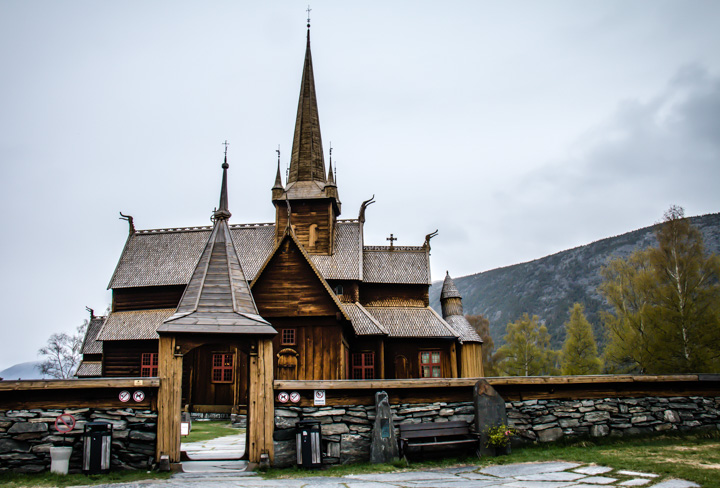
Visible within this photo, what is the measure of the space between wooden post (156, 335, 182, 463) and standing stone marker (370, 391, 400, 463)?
4.17 meters

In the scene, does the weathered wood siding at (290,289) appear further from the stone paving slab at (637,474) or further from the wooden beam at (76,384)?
the stone paving slab at (637,474)

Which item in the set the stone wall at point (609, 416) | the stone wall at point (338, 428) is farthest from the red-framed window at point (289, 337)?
the stone wall at point (609, 416)

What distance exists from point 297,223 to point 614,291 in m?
25.1

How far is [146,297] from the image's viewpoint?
32.1m

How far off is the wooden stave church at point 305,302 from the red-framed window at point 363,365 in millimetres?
50

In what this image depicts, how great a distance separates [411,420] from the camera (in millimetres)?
12602

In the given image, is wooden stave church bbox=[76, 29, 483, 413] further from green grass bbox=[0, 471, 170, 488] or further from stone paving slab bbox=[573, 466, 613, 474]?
stone paving slab bbox=[573, 466, 613, 474]

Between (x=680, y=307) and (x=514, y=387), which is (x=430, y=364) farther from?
(x=514, y=387)

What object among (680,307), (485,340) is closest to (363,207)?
(680,307)

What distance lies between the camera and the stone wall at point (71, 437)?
11.2m

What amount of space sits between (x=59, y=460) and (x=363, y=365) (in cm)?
1788

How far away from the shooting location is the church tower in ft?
105

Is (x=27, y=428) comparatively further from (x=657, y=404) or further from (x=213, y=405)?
(x=213, y=405)

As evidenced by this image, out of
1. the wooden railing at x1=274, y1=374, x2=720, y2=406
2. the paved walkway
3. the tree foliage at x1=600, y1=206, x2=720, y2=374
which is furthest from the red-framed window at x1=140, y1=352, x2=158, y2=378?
the tree foliage at x1=600, y1=206, x2=720, y2=374
